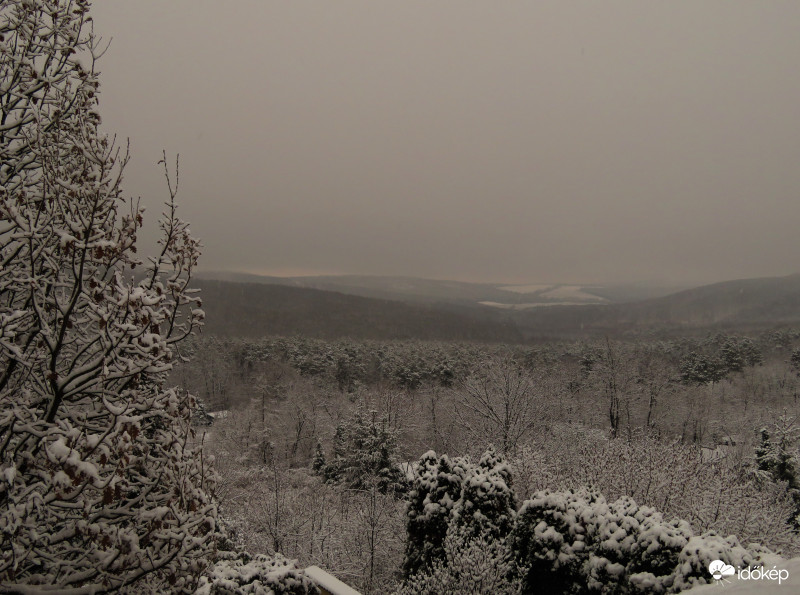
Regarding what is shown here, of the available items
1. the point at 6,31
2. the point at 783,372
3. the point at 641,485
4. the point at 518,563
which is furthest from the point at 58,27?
the point at 783,372

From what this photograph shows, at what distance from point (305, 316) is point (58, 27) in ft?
Answer: 285

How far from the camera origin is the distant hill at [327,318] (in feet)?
260

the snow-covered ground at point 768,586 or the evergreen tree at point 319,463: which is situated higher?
the snow-covered ground at point 768,586

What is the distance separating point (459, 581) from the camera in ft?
26.2

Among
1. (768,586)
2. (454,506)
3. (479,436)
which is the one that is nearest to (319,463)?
(479,436)

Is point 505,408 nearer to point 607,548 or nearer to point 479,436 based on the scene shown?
point 479,436

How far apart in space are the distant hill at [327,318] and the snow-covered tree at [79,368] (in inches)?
2672

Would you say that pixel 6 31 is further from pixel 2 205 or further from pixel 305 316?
pixel 305 316
